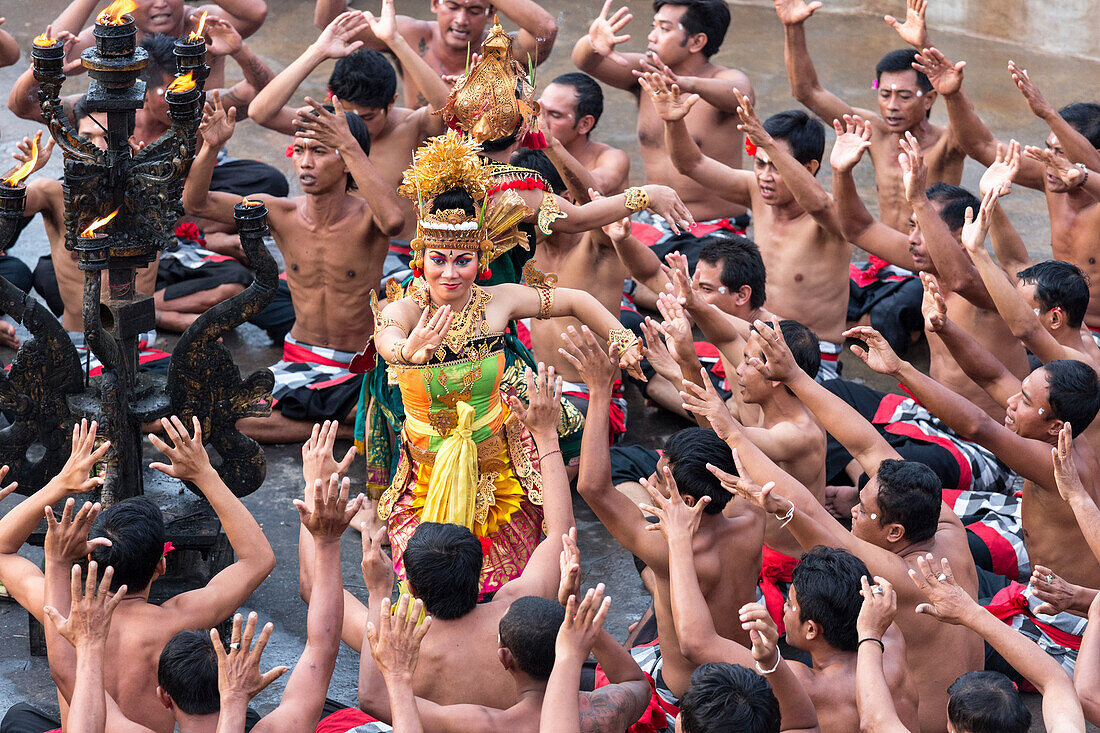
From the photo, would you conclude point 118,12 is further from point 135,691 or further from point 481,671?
point 481,671

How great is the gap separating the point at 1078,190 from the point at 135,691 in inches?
188

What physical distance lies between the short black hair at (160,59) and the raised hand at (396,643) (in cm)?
456

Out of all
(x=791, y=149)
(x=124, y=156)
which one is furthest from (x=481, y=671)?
(x=791, y=149)

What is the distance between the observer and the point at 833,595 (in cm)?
356

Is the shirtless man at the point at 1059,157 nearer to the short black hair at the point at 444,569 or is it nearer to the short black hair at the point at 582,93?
the short black hair at the point at 582,93

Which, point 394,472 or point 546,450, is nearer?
point 546,450

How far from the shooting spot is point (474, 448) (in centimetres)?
468

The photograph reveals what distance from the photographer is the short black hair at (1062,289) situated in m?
5.28

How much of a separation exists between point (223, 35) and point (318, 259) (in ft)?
5.19

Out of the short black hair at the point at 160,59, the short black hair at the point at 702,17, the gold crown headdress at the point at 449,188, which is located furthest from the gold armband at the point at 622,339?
the short black hair at the point at 160,59

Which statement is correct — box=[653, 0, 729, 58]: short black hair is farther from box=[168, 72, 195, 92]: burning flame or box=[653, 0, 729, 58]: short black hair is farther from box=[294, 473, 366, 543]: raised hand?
box=[294, 473, 366, 543]: raised hand

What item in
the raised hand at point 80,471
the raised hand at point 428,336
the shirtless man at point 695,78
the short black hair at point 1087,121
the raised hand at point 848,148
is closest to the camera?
the raised hand at point 80,471

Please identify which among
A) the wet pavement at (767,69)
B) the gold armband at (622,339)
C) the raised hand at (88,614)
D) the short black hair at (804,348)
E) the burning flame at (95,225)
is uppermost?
the burning flame at (95,225)

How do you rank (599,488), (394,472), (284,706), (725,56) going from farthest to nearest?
(725,56) → (394,472) → (599,488) → (284,706)
